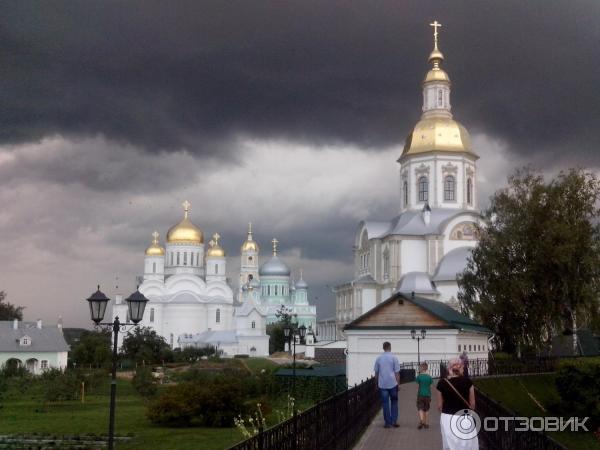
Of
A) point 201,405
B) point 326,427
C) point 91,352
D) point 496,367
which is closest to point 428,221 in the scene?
point 91,352

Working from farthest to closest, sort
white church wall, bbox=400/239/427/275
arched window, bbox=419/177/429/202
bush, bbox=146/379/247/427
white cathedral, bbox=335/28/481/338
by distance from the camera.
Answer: arched window, bbox=419/177/429/202 < white church wall, bbox=400/239/427/275 < white cathedral, bbox=335/28/481/338 < bush, bbox=146/379/247/427

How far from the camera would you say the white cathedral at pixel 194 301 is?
69625mm

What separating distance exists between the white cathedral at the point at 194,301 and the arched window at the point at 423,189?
22171 mm

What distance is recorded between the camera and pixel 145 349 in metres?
54.0

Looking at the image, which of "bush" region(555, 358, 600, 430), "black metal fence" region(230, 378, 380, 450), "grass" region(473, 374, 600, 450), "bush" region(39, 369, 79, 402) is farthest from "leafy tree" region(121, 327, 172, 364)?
"black metal fence" region(230, 378, 380, 450)

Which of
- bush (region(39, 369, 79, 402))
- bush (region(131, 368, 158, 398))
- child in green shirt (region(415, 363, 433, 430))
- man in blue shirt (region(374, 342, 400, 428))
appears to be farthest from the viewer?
bush (region(131, 368, 158, 398))

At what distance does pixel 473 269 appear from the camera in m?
36.4

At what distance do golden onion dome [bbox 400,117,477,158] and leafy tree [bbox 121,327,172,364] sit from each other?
78.6ft

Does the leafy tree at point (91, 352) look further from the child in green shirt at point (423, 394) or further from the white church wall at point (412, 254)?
the child in green shirt at point (423, 394)

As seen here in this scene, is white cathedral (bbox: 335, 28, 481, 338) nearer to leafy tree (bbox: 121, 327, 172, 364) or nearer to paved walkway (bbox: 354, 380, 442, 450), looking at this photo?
leafy tree (bbox: 121, 327, 172, 364)

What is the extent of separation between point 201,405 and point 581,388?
32.9ft

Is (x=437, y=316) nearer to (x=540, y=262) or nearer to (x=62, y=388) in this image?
(x=540, y=262)

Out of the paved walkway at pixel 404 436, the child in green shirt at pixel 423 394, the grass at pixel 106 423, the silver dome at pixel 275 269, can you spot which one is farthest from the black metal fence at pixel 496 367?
the silver dome at pixel 275 269

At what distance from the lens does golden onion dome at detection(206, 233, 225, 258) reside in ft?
270
